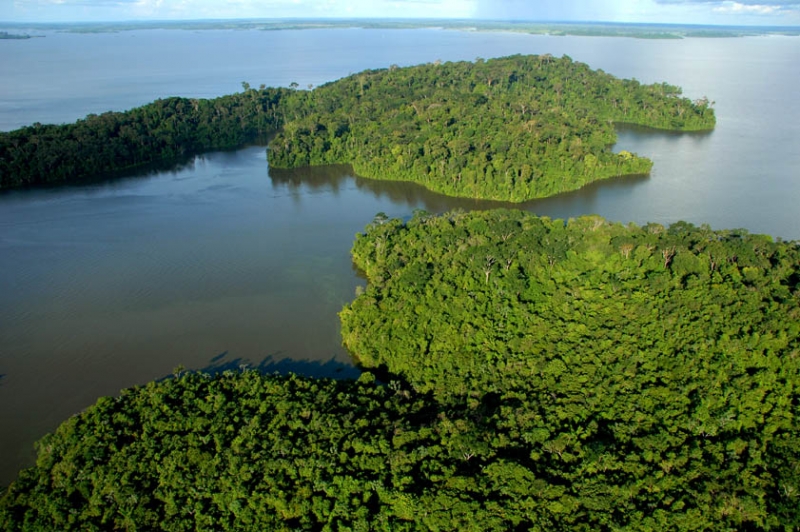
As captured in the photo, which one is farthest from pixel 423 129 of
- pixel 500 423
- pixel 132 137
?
pixel 500 423

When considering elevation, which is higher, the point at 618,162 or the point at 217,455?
the point at 618,162

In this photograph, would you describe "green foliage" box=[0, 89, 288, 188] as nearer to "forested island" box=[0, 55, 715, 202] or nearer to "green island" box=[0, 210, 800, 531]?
"forested island" box=[0, 55, 715, 202]

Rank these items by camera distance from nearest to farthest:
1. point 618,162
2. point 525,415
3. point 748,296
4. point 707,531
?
point 707,531, point 525,415, point 748,296, point 618,162

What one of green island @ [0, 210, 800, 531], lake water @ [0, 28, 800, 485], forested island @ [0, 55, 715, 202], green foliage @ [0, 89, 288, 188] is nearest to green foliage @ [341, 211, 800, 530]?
green island @ [0, 210, 800, 531]

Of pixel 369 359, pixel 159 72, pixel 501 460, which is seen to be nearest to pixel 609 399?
pixel 501 460

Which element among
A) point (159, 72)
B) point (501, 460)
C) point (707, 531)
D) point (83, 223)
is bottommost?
point (707, 531)

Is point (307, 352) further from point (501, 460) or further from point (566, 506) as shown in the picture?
point (566, 506)
